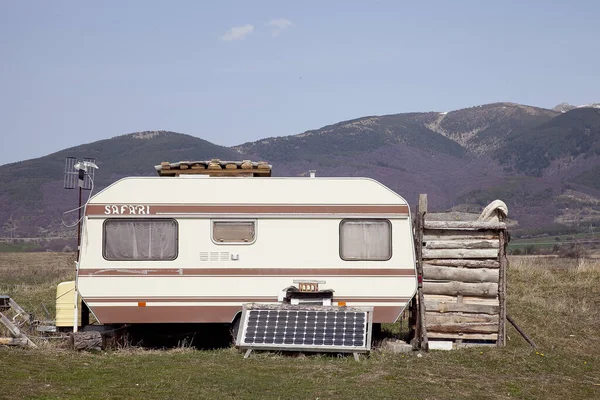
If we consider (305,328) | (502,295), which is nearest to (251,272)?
(305,328)

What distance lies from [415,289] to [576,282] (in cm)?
935

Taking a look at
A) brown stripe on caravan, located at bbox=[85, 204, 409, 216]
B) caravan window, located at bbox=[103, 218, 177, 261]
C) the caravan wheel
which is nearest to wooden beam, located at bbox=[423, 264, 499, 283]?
brown stripe on caravan, located at bbox=[85, 204, 409, 216]

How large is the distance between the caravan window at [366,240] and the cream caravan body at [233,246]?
0.02 m

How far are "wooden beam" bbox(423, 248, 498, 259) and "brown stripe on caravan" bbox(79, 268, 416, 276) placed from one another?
53cm

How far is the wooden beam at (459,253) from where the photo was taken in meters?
14.4

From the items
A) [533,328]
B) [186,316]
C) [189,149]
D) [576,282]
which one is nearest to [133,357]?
[186,316]

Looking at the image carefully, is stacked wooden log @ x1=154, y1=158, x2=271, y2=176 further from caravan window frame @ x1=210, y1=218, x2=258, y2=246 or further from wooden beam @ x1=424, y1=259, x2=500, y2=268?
wooden beam @ x1=424, y1=259, x2=500, y2=268

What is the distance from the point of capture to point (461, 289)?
14.5m

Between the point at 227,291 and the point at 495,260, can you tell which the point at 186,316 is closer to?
the point at 227,291

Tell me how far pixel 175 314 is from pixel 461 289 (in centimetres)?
483

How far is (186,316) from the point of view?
1420 cm

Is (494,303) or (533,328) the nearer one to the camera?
(494,303)

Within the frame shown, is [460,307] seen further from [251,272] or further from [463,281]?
[251,272]

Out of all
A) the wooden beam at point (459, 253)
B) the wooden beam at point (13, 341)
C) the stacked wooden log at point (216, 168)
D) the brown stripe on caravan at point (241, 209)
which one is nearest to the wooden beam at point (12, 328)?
the wooden beam at point (13, 341)
